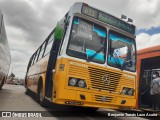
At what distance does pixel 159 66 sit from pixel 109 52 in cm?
359

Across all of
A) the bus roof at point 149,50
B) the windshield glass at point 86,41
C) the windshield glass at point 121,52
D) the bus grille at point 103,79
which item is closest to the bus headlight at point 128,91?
the bus grille at point 103,79

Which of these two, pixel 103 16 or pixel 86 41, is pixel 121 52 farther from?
pixel 86 41

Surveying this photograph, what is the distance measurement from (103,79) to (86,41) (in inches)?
49.4

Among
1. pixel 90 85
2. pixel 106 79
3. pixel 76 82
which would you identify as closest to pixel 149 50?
pixel 106 79

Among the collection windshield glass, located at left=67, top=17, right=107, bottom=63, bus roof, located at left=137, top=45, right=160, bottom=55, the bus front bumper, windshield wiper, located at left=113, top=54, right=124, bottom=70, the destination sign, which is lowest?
the bus front bumper

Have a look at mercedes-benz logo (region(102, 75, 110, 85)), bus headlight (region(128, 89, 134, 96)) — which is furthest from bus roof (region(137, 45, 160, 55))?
mercedes-benz logo (region(102, 75, 110, 85))

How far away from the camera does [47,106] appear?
9898 mm

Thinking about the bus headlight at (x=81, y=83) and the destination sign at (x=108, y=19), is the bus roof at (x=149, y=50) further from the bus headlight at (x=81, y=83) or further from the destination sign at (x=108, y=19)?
the bus headlight at (x=81, y=83)

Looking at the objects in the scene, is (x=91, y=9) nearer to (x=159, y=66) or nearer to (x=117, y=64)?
(x=117, y=64)

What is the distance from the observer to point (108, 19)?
27.7ft

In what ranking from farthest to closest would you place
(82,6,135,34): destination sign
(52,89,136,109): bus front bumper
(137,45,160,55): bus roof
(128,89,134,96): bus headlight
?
(137,45,160,55): bus roof → (128,89,134,96): bus headlight → (82,6,135,34): destination sign → (52,89,136,109): bus front bumper

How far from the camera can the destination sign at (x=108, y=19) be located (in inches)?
318

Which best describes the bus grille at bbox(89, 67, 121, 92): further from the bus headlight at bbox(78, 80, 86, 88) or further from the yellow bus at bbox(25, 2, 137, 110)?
the bus headlight at bbox(78, 80, 86, 88)

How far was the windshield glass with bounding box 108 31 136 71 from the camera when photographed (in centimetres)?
816
